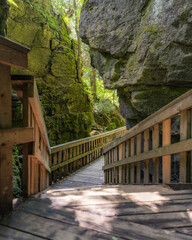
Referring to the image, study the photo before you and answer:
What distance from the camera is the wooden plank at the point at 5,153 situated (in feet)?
4.58

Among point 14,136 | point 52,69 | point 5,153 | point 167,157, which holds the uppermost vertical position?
point 52,69

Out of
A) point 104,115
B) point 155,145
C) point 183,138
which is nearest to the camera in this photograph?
point 183,138

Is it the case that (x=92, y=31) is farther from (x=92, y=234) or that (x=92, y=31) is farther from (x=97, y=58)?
(x=92, y=234)

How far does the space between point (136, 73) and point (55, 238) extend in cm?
337

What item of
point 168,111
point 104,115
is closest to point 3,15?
point 168,111

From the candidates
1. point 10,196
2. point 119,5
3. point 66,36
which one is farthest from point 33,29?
point 10,196

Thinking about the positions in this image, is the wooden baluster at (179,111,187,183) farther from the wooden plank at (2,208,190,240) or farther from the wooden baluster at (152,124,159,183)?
the wooden plank at (2,208,190,240)

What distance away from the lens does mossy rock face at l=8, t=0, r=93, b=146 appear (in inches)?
259

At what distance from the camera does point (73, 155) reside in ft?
19.5

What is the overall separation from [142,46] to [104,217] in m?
3.24

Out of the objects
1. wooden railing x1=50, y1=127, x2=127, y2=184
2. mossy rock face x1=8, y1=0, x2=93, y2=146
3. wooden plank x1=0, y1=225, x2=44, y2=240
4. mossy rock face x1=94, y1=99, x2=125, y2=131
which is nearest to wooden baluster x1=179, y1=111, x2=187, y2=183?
wooden plank x1=0, y1=225, x2=44, y2=240

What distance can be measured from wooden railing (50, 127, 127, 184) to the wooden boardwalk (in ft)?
10.5

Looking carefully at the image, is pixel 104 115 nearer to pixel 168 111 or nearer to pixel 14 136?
pixel 168 111

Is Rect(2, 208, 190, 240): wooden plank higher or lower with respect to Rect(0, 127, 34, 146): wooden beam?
lower
